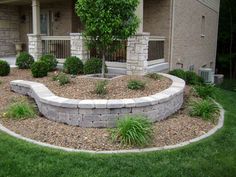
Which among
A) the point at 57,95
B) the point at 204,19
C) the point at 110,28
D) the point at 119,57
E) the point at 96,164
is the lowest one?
the point at 96,164

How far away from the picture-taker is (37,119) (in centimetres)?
602

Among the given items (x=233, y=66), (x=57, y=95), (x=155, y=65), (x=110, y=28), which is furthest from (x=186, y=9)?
(x=233, y=66)

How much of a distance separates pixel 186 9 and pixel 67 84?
7.24 m

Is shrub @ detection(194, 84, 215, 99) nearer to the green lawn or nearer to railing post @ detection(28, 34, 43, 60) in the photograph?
the green lawn

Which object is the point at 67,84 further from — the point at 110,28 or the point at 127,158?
the point at 127,158

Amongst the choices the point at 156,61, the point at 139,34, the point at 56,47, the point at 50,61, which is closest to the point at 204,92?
the point at 139,34

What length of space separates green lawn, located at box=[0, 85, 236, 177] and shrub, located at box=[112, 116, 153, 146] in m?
0.38

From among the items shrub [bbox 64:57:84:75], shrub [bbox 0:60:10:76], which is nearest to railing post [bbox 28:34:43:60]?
shrub [bbox 0:60:10:76]

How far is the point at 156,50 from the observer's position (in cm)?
1084

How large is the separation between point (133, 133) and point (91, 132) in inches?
34.7

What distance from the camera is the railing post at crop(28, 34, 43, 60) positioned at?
11.7 metres

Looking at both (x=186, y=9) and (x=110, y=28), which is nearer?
(x=110, y=28)

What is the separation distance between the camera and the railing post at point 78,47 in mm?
10109

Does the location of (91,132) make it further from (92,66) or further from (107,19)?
(92,66)
